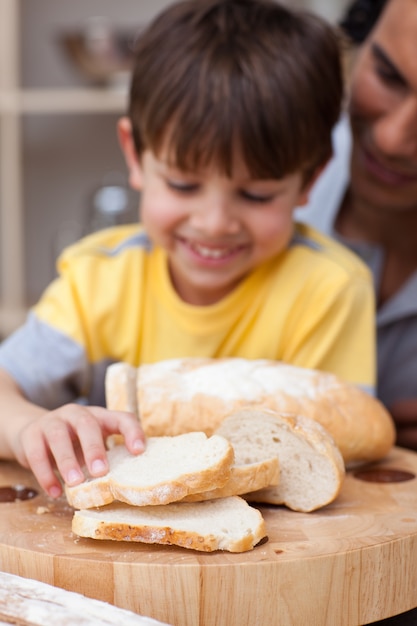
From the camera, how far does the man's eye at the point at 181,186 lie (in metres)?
1.53

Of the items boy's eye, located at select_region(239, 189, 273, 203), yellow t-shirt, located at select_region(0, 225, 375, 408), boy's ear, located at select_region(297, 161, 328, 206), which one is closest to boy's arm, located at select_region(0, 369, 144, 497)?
yellow t-shirt, located at select_region(0, 225, 375, 408)

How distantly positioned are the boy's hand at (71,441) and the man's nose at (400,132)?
3.06ft

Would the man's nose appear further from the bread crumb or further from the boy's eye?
the bread crumb

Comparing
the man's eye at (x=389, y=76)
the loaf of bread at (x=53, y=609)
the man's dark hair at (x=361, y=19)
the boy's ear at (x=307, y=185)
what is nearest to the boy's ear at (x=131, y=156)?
the boy's ear at (x=307, y=185)

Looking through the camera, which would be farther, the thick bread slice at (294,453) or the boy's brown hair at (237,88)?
the boy's brown hair at (237,88)

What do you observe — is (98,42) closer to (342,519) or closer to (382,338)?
(382,338)

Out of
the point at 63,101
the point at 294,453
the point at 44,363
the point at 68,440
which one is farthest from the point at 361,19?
the point at 63,101

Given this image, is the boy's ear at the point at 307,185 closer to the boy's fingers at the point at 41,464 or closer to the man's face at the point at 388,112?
the man's face at the point at 388,112

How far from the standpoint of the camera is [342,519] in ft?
3.71

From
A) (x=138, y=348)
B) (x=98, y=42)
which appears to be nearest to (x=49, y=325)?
(x=138, y=348)

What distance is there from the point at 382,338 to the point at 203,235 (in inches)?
27.7

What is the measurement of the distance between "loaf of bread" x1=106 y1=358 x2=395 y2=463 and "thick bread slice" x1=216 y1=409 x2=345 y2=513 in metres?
0.09

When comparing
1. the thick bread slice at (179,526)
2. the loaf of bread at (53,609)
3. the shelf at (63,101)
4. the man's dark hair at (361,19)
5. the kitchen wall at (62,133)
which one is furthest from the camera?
the kitchen wall at (62,133)

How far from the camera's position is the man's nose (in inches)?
71.3
